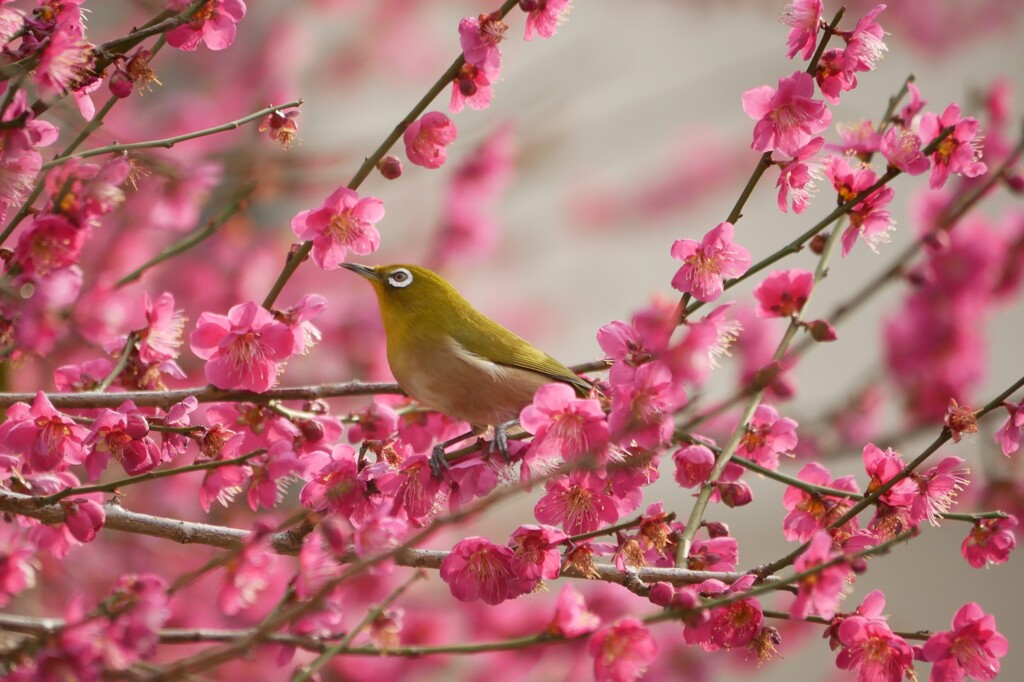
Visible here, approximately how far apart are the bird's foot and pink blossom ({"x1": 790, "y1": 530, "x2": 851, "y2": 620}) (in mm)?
539

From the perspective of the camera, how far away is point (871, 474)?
163 cm

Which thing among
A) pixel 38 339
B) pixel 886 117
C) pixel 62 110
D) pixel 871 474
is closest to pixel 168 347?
pixel 38 339

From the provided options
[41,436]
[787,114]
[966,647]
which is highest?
[787,114]

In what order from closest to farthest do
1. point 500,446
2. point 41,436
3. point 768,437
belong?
point 41,436 < point 500,446 < point 768,437

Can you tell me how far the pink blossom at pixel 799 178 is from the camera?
1.59 meters

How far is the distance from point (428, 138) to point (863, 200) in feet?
2.32

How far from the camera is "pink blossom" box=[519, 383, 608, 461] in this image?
4.68 ft

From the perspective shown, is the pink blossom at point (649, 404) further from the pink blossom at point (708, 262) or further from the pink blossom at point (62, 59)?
the pink blossom at point (62, 59)

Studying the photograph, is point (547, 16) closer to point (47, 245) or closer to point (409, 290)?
point (409, 290)

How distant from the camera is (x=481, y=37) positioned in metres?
1.58

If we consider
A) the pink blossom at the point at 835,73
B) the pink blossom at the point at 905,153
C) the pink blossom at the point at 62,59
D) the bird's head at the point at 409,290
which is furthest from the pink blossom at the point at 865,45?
the pink blossom at the point at 62,59

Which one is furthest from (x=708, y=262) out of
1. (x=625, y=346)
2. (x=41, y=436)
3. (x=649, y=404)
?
(x=41, y=436)

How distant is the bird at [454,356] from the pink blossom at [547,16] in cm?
60

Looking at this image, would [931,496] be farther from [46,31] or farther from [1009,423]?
[46,31]
